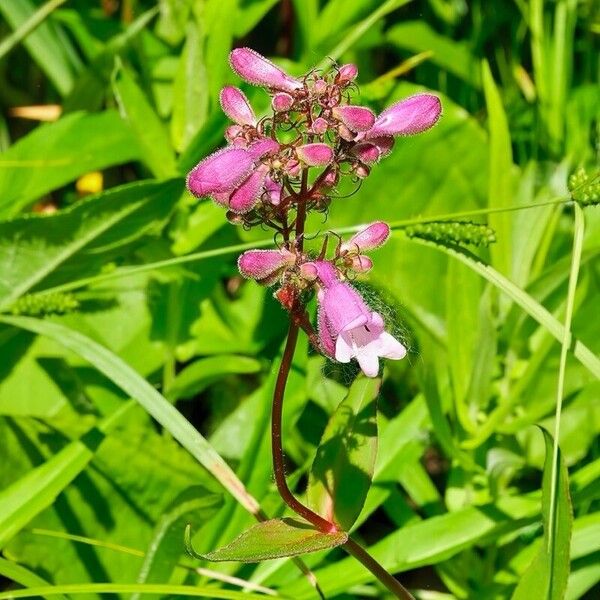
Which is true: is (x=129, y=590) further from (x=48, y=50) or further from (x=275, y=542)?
(x=48, y=50)

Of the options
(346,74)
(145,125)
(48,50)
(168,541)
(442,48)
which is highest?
(48,50)

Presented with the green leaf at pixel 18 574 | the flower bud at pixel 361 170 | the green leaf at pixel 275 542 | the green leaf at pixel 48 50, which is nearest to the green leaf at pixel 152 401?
the green leaf at pixel 275 542

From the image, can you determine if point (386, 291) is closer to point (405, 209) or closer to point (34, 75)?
point (405, 209)

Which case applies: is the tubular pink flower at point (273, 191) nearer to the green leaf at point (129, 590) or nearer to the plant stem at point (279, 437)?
the plant stem at point (279, 437)

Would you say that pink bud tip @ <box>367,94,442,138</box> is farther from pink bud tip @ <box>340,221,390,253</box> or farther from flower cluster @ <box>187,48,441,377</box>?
pink bud tip @ <box>340,221,390,253</box>

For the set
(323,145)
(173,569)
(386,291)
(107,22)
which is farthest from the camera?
(107,22)

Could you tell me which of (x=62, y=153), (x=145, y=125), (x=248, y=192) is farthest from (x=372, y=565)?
(x=62, y=153)

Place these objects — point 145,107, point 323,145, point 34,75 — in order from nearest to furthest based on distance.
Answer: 1. point 323,145
2. point 145,107
3. point 34,75

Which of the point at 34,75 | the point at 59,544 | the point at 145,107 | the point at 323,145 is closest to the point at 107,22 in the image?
the point at 34,75
